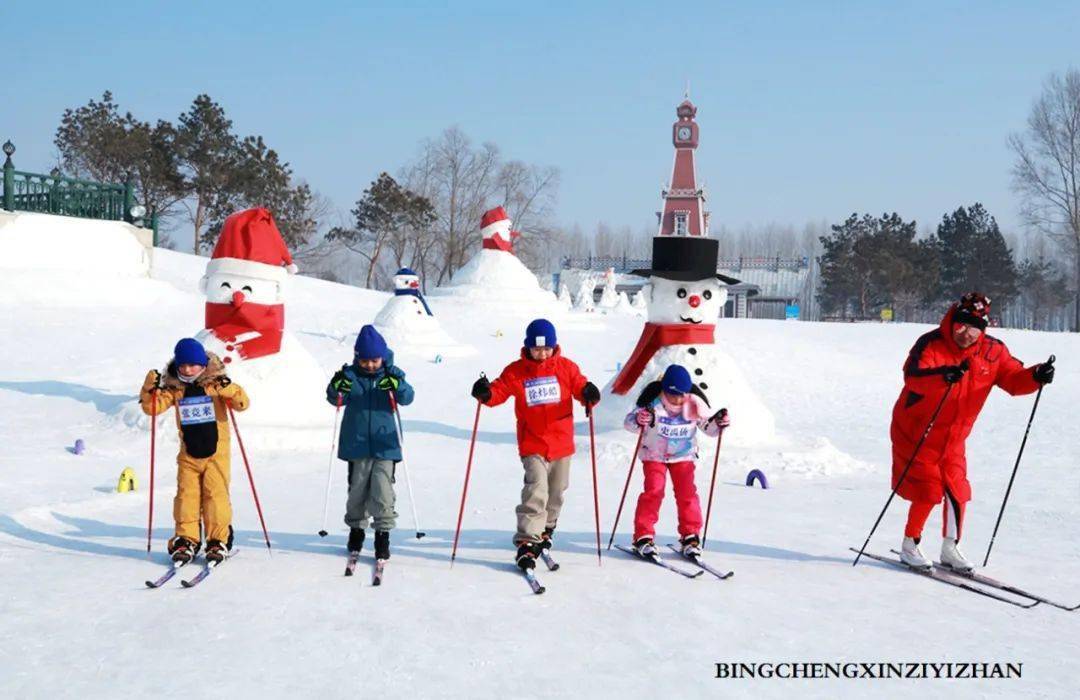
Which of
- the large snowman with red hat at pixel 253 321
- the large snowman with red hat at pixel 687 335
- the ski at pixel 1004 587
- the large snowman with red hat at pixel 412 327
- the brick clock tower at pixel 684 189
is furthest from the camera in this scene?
the brick clock tower at pixel 684 189

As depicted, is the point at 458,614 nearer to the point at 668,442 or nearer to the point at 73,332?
the point at 668,442

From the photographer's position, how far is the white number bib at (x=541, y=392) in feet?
19.0

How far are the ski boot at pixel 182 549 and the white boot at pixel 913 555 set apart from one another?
174 inches

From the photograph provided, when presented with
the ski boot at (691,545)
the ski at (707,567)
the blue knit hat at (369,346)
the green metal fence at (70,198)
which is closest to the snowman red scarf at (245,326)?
the blue knit hat at (369,346)

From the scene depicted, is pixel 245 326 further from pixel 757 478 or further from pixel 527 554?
pixel 527 554

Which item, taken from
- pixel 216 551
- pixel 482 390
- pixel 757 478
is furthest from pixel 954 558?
pixel 216 551

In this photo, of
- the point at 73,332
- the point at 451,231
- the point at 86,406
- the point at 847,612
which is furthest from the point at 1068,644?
the point at 451,231

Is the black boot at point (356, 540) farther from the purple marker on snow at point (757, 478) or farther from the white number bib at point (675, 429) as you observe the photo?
the purple marker on snow at point (757, 478)

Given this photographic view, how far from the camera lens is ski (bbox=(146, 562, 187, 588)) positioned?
5133 mm

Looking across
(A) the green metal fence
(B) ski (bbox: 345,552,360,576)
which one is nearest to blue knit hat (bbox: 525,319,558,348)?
(B) ski (bbox: 345,552,360,576)

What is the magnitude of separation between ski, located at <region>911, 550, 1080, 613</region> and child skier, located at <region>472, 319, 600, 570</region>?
2.44m

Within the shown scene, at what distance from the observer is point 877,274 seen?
48.6m

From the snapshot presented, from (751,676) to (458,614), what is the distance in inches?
60.1

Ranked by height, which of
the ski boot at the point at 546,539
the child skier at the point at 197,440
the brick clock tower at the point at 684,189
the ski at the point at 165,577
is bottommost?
the ski at the point at 165,577
